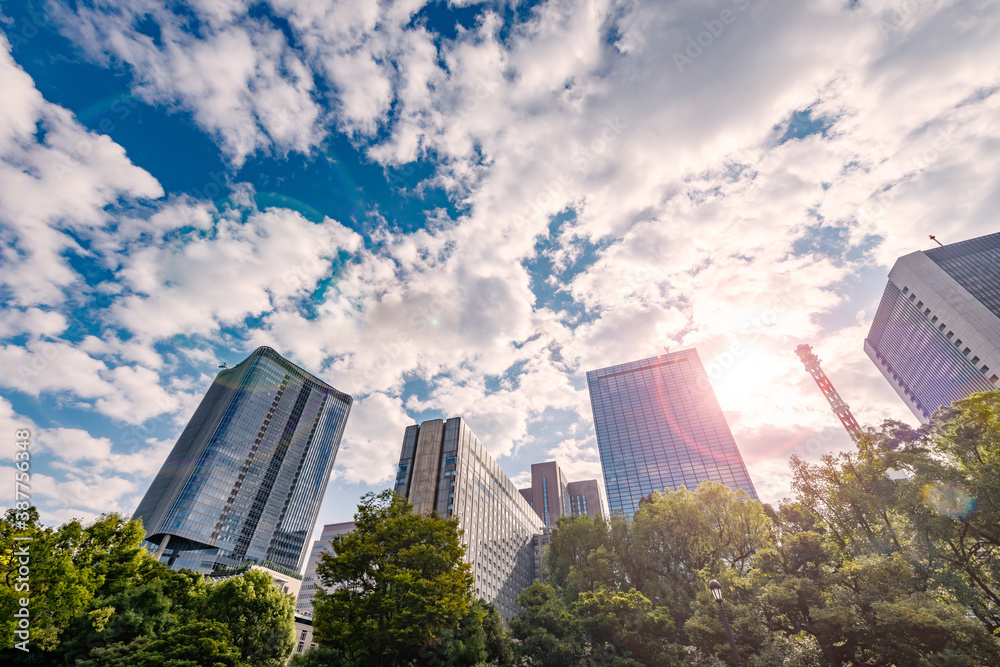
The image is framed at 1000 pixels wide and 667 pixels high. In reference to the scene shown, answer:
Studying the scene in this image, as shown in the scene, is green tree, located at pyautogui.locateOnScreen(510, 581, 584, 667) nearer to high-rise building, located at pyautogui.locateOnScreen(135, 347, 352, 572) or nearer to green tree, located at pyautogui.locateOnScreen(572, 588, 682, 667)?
green tree, located at pyautogui.locateOnScreen(572, 588, 682, 667)

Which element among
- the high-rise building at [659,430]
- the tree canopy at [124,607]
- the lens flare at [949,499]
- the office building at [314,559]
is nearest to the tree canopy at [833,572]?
the lens flare at [949,499]

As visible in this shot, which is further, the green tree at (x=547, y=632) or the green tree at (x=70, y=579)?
the green tree at (x=547, y=632)

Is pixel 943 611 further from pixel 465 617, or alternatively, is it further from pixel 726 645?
pixel 465 617

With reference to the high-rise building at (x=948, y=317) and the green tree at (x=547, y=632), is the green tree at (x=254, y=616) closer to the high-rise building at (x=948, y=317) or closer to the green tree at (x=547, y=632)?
the green tree at (x=547, y=632)

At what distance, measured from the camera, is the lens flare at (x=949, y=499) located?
64.1ft

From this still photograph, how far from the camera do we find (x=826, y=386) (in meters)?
131

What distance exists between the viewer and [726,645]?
23641 mm

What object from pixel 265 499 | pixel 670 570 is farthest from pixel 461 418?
pixel 265 499

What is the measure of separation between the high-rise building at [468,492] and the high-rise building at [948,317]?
86946mm

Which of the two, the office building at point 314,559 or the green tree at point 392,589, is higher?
the office building at point 314,559

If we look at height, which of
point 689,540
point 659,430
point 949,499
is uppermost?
point 659,430

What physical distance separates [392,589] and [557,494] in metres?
138

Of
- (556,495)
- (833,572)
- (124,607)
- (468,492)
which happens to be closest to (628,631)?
(833,572)

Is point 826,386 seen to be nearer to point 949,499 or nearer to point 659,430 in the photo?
point 659,430
